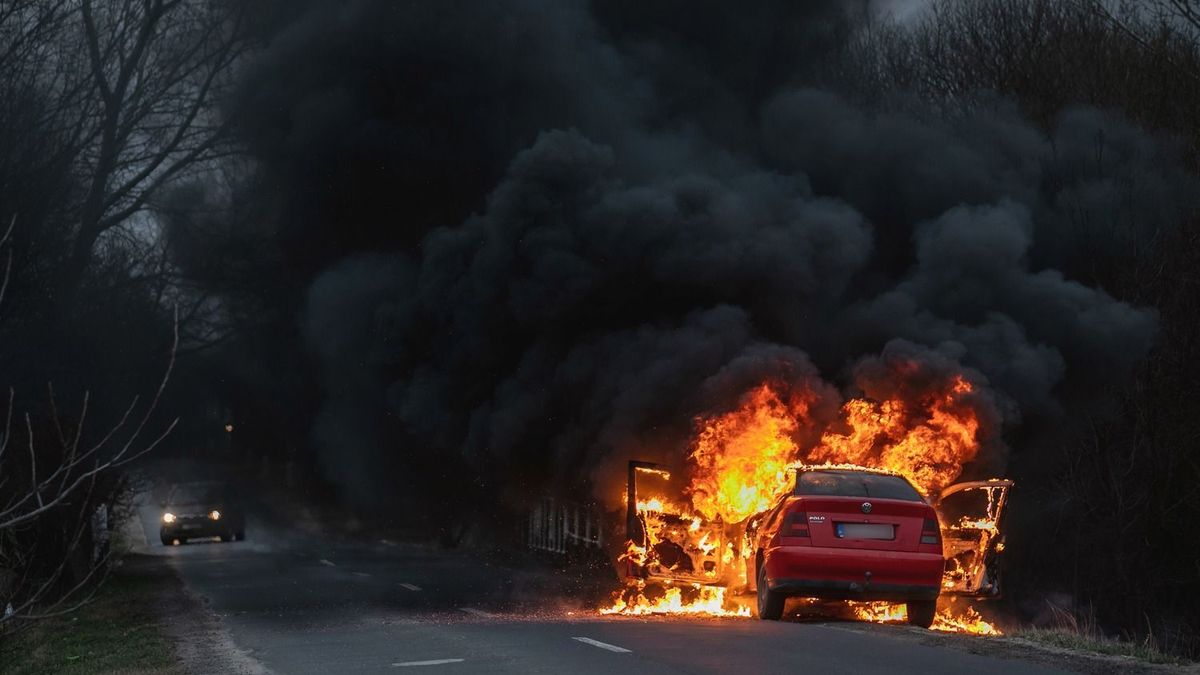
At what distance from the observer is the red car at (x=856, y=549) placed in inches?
608

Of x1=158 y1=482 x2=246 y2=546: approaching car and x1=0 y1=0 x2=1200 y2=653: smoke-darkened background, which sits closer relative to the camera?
x1=0 y1=0 x2=1200 y2=653: smoke-darkened background

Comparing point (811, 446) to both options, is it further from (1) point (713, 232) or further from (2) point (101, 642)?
(2) point (101, 642)

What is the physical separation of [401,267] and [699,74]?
22.1 feet

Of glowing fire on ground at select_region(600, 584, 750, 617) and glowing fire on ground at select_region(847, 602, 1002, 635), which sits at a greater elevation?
glowing fire on ground at select_region(600, 584, 750, 617)

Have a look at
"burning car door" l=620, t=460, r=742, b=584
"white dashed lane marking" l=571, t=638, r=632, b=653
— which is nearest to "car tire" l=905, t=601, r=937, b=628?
"burning car door" l=620, t=460, r=742, b=584

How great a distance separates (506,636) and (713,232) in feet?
40.6

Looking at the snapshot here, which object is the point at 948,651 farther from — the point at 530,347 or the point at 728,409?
the point at 530,347

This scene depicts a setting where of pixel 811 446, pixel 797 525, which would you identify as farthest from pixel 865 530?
pixel 811 446

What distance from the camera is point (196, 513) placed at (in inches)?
1780

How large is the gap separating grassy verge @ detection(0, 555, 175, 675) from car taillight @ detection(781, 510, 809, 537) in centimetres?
569

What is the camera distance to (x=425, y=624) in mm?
16766

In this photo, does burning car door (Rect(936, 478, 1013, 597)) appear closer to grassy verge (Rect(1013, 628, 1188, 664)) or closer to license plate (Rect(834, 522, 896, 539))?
license plate (Rect(834, 522, 896, 539))

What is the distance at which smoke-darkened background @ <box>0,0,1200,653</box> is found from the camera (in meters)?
25.4

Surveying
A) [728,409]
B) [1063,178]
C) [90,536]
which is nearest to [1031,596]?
[1063,178]
